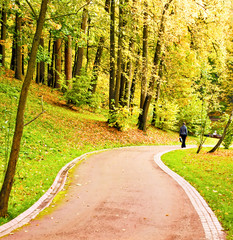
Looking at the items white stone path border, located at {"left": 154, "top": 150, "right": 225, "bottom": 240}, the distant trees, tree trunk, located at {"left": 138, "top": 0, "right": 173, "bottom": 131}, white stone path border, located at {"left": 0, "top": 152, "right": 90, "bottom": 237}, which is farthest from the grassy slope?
white stone path border, located at {"left": 154, "top": 150, "right": 225, "bottom": 240}

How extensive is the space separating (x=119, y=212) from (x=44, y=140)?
24.7 ft

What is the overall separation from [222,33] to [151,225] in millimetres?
20163

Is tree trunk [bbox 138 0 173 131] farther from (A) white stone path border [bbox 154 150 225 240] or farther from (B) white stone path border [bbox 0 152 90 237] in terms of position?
(B) white stone path border [bbox 0 152 90 237]

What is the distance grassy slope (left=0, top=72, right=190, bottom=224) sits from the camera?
715 cm

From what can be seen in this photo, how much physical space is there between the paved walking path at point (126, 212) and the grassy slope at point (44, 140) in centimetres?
70

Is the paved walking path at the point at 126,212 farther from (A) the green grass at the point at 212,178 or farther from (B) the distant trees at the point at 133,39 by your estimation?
(B) the distant trees at the point at 133,39

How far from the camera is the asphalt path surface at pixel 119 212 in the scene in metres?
4.89

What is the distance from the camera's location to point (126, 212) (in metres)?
6.00

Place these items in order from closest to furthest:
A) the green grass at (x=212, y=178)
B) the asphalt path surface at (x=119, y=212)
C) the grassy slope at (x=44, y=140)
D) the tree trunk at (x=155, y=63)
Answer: the asphalt path surface at (x=119, y=212)
the green grass at (x=212, y=178)
the grassy slope at (x=44, y=140)
the tree trunk at (x=155, y=63)

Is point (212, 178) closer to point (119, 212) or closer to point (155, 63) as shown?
point (119, 212)

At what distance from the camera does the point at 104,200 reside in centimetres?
679

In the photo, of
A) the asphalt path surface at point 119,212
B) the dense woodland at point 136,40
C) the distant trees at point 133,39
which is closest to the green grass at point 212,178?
the asphalt path surface at point 119,212

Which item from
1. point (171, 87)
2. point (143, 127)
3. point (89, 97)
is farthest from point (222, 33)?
point (89, 97)

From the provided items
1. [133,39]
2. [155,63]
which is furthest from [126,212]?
[155,63]
